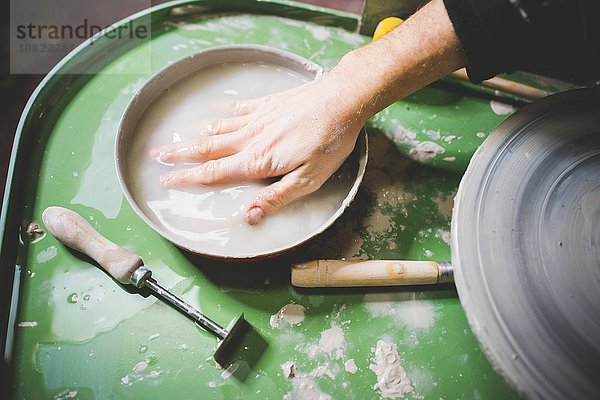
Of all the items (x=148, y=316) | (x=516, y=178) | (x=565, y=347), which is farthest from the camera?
(x=148, y=316)

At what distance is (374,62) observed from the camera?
1.02m

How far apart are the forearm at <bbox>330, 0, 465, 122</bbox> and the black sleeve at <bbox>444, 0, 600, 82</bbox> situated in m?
0.06

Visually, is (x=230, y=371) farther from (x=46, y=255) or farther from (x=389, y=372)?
(x=46, y=255)

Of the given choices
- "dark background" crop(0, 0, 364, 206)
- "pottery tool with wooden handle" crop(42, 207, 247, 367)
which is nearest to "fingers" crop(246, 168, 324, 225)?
"pottery tool with wooden handle" crop(42, 207, 247, 367)

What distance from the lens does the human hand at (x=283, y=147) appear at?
1.03 m

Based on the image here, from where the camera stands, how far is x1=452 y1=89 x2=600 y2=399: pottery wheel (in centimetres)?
76

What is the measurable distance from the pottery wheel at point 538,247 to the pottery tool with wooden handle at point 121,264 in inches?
19.3

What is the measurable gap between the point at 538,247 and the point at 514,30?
40cm

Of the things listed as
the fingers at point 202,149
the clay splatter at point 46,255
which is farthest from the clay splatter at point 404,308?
the clay splatter at point 46,255

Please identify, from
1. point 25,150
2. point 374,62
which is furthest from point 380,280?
point 25,150

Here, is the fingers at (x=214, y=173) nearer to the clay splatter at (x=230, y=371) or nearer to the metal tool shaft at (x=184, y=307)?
the metal tool shaft at (x=184, y=307)

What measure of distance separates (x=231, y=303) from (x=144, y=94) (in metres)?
0.57

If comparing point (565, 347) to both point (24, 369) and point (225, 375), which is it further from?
point (24, 369)

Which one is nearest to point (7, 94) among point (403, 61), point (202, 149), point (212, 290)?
point (202, 149)
